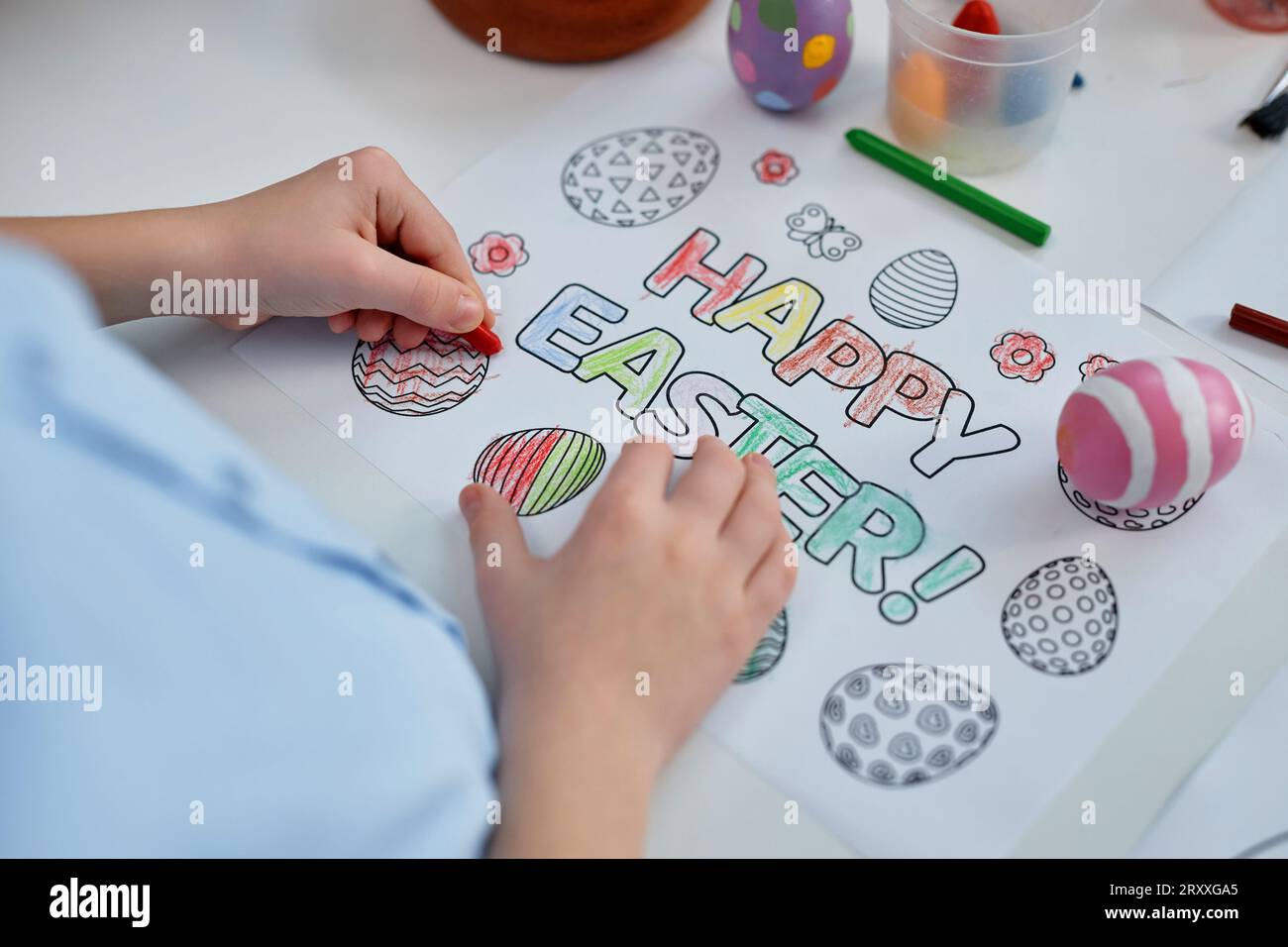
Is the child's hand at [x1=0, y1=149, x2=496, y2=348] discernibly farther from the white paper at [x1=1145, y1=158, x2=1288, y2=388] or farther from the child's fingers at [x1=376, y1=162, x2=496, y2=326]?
the white paper at [x1=1145, y1=158, x2=1288, y2=388]

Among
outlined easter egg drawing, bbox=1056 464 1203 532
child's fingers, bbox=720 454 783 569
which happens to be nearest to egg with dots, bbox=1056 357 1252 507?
outlined easter egg drawing, bbox=1056 464 1203 532

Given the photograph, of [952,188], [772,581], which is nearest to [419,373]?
[772,581]

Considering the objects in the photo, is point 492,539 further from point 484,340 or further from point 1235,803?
point 1235,803

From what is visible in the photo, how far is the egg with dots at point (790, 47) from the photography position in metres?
0.68

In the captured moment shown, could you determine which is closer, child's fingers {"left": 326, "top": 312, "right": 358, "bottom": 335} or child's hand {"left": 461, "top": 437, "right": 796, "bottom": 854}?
child's hand {"left": 461, "top": 437, "right": 796, "bottom": 854}

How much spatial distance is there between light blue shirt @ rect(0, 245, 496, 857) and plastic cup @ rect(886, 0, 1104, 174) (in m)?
0.47

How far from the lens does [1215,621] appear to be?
20.9 inches

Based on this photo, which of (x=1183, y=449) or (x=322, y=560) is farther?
(x=1183, y=449)

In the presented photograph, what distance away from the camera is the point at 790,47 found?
0.69m

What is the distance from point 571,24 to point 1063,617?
1.63 ft

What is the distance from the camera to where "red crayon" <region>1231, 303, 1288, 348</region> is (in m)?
0.62
